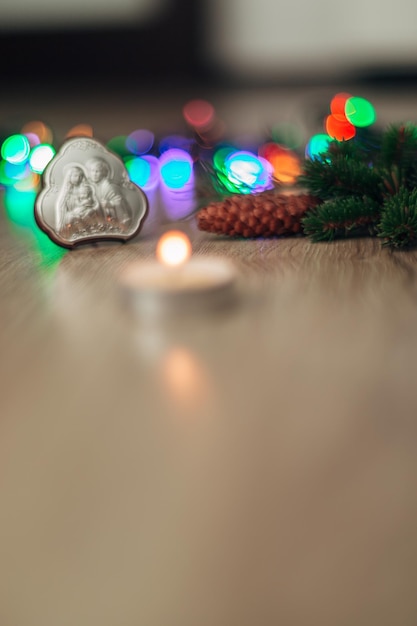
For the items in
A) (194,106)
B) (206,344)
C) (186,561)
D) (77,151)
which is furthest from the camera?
(194,106)

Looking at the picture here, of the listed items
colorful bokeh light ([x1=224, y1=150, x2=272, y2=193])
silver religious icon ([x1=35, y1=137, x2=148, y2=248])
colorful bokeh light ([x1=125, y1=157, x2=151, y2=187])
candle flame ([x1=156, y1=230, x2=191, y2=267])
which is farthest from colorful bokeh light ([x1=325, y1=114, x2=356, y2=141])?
candle flame ([x1=156, y1=230, x2=191, y2=267])

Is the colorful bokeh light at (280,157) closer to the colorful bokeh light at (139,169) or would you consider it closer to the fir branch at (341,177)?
the colorful bokeh light at (139,169)

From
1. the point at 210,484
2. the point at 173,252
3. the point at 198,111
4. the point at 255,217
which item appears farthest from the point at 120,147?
the point at 210,484

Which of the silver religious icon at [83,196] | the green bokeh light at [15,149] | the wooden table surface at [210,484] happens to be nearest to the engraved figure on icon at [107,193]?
the silver religious icon at [83,196]

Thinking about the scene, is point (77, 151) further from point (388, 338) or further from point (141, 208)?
point (388, 338)

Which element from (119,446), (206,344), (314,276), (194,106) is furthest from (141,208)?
(194,106)

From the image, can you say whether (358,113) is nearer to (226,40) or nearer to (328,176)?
(328,176)

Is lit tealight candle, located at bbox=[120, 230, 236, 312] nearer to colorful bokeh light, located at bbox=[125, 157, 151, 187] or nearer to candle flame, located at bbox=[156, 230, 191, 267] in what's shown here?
candle flame, located at bbox=[156, 230, 191, 267]
